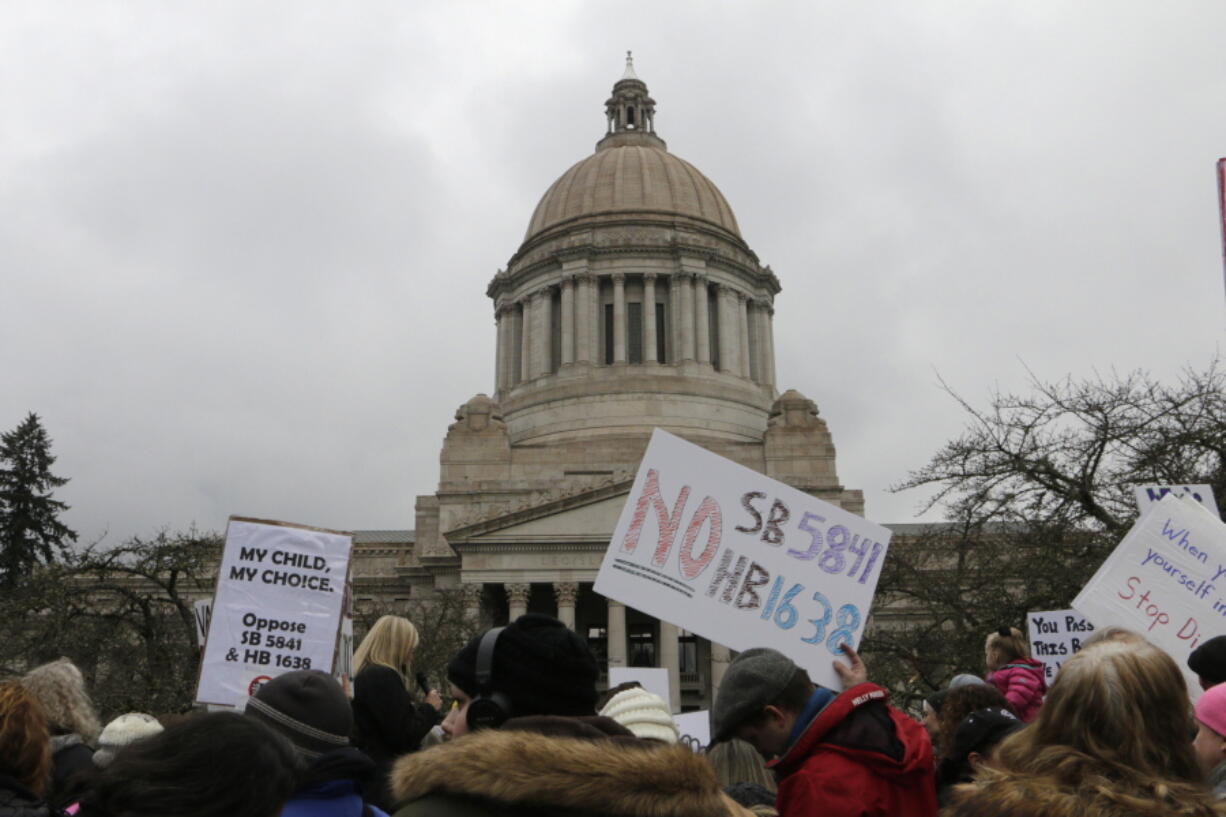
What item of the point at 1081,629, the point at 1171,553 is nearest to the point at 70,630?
the point at 1081,629

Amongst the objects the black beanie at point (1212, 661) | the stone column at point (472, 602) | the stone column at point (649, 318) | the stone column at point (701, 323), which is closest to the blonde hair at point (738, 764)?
the black beanie at point (1212, 661)

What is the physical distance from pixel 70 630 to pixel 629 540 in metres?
23.9

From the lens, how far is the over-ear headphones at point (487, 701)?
3.65 m

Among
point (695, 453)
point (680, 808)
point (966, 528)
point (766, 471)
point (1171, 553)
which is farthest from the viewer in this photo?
point (766, 471)

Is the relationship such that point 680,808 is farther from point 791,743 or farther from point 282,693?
point 282,693

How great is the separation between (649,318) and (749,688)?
55.7 metres

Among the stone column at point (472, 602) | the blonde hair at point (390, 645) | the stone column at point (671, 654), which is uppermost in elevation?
the stone column at point (472, 602)

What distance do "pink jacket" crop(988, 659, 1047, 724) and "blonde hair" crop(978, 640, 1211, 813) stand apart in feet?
13.8

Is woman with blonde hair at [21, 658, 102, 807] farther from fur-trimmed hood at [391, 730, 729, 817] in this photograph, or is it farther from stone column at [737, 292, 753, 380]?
stone column at [737, 292, 753, 380]

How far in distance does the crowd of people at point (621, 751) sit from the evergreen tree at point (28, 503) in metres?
53.4

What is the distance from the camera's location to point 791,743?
441cm

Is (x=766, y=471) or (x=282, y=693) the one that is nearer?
(x=282, y=693)

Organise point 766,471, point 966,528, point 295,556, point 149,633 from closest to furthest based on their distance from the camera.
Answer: point 295,556 → point 966,528 → point 149,633 → point 766,471

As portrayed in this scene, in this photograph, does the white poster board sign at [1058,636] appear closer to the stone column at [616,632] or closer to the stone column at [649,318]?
the stone column at [616,632]
